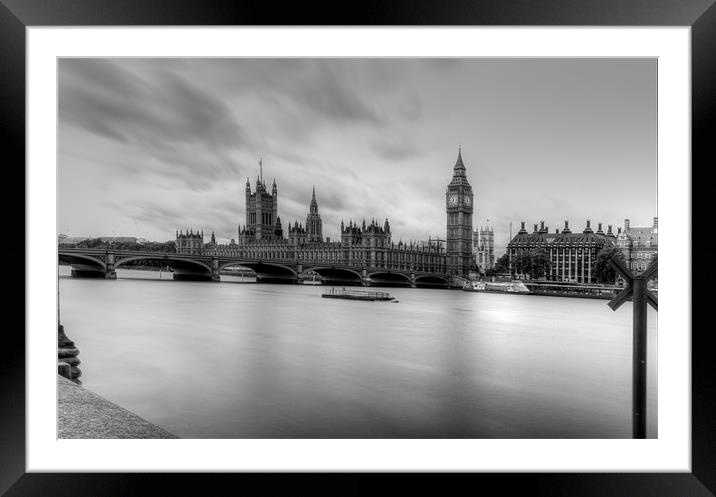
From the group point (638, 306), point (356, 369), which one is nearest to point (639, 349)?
point (638, 306)

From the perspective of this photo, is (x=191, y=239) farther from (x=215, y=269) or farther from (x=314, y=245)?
(x=215, y=269)

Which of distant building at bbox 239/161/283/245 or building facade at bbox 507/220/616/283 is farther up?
distant building at bbox 239/161/283/245

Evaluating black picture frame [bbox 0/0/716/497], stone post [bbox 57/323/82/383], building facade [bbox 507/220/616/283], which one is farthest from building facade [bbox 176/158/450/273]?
black picture frame [bbox 0/0/716/497]

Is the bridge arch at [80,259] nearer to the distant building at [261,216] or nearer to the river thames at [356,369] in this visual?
the river thames at [356,369]

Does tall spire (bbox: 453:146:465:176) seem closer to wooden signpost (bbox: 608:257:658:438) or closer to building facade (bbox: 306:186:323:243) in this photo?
building facade (bbox: 306:186:323:243)
